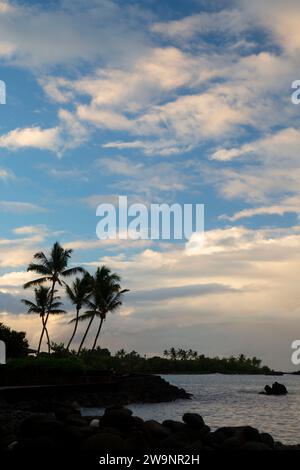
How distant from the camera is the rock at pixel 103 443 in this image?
424 inches

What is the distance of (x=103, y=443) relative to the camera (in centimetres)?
1088

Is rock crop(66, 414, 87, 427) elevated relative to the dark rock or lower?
elevated

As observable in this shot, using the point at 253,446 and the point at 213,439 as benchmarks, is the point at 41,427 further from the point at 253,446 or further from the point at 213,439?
the point at 253,446

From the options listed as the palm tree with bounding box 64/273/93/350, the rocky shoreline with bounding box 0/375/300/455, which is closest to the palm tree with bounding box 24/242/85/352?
the palm tree with bounding box 64/273/93/350

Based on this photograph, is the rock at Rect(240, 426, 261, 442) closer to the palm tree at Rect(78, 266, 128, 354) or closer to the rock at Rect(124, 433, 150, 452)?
the rock at Rect(124, 433, 150, 452)

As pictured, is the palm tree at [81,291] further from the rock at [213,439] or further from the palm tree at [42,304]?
the rock at [213,439]

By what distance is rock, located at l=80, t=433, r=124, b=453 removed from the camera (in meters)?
10.8

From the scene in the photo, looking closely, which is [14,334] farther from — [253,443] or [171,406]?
[253,443]

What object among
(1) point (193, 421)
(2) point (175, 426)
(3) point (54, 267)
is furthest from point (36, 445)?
(3) point (54, 267)

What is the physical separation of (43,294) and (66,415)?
40482 mm

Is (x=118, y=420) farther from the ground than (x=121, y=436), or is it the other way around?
(x=118, y=420)

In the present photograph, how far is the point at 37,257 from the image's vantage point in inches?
2032

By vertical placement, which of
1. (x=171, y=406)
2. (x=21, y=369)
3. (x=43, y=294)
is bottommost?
(x=171, y=406)

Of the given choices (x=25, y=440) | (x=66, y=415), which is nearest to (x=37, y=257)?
(x=66, y=415)
